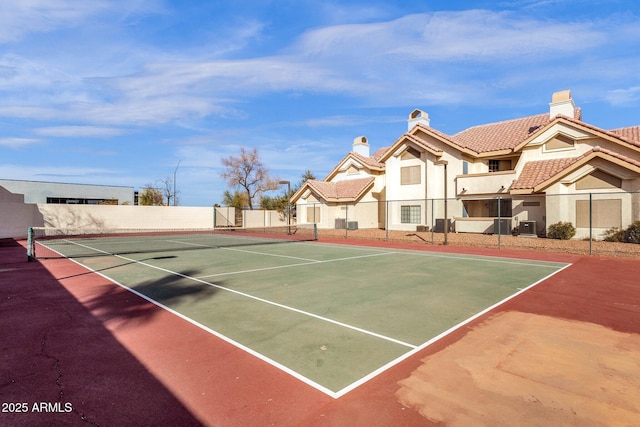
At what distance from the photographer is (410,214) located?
2930 cm

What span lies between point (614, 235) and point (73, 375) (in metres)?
24.7

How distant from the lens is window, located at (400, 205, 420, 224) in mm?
28781

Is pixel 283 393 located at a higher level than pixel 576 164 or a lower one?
lower

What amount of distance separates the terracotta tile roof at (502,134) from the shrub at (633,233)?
9.55 metres

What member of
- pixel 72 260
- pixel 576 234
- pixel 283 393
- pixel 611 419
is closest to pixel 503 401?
pixel 611 419

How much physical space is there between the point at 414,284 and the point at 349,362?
534 cm

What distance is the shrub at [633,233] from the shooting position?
1789 cm

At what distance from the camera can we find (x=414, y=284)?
9.32 metres

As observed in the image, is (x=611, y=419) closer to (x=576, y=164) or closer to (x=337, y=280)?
(x=337, y=280)

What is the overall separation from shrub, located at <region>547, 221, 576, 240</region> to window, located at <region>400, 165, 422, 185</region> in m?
10.6

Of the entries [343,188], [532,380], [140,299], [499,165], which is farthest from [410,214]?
[532,380]

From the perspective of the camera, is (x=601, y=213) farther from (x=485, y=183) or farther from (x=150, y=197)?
(x=150, y=197)

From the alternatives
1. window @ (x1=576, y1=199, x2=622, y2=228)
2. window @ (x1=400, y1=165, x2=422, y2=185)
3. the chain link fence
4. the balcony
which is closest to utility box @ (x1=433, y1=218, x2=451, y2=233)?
the chain link fence

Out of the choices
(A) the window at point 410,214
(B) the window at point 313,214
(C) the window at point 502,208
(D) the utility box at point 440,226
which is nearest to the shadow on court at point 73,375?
(D) the utility box at point 440,226
